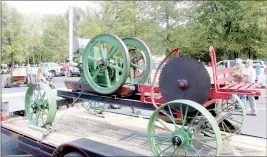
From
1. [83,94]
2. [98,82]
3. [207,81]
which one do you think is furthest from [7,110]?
[207,81]

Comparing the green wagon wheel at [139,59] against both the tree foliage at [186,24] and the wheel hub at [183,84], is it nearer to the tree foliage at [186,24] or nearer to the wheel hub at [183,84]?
the wheel hub at [183,84]

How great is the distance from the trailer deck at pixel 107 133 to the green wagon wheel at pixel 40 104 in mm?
178

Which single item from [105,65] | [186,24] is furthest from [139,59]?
[186,24]

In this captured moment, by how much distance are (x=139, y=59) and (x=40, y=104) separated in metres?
1.94

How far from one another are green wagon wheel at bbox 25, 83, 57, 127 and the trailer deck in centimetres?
18

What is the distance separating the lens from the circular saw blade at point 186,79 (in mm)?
2982

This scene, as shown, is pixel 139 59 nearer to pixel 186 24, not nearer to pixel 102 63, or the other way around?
pixel 102 63

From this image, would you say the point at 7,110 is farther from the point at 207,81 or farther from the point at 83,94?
the point at 207,81

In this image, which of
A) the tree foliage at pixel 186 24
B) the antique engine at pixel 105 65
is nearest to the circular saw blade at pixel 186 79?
the antique engine at pixel 105 65

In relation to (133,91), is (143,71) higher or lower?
higher

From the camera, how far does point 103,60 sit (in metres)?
4.07

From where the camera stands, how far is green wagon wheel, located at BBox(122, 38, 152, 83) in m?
4.47

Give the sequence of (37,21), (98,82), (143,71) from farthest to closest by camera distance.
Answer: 1. (37,21)
2. (143,71)
3. (98,82)

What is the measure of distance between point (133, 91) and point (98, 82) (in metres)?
0.67
